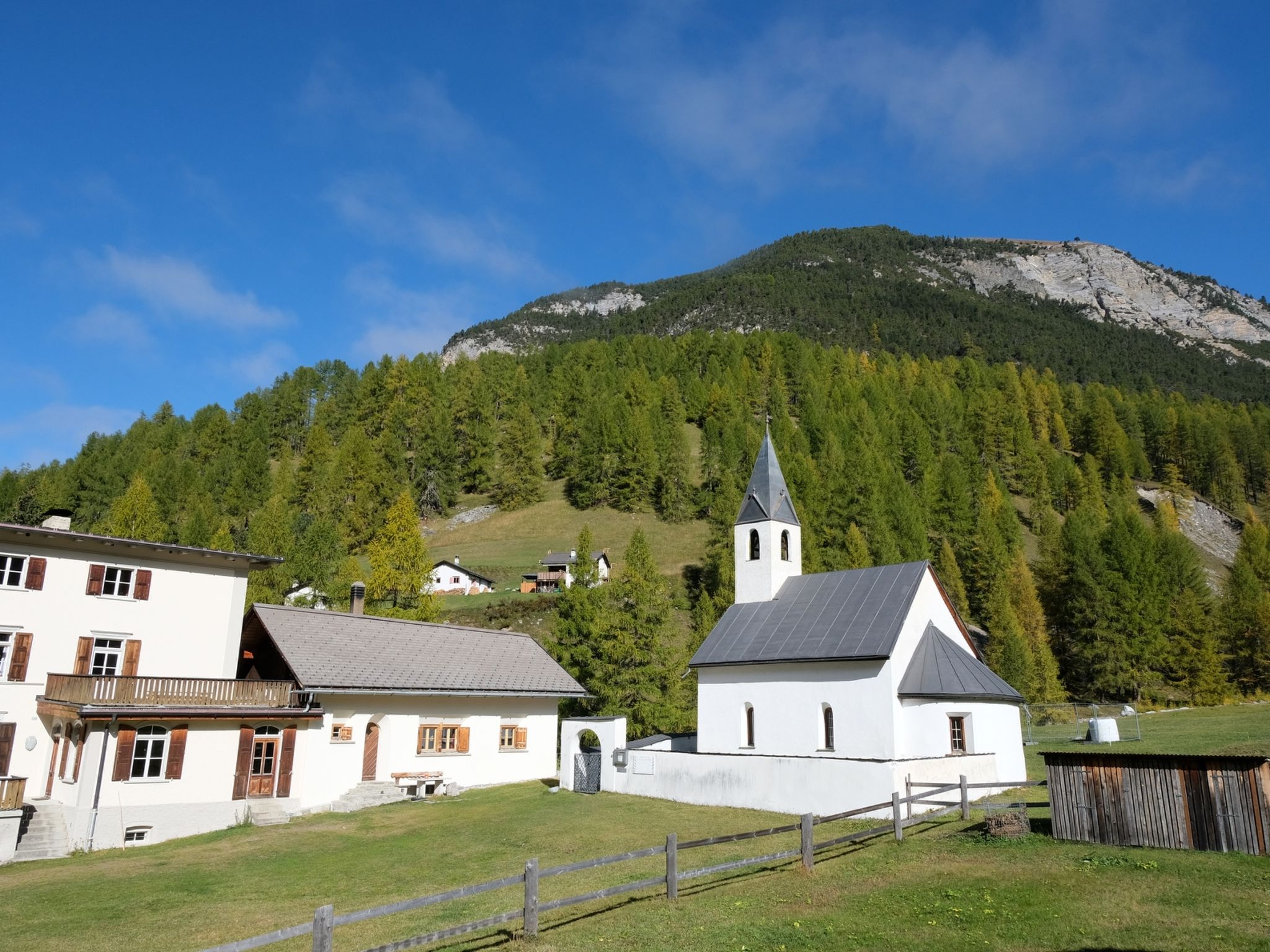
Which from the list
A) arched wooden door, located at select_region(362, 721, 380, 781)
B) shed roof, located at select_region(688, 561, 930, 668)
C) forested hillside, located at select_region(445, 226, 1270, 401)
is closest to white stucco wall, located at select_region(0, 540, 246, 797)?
arched wooden door, located at select_region(362, 721, 380, 781)

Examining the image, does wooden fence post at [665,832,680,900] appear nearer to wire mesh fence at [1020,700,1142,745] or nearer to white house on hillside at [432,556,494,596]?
wire mesh fence at [1020,700,1142,745]

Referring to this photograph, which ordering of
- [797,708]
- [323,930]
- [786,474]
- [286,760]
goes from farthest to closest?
[786,474], [797,708], [286,760], [323,930]

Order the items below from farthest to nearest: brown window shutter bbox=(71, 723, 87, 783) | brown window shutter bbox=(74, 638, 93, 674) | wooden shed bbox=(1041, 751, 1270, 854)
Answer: brown window shutter bbox=(74, 638, 93, 674), brown window shutter bbox=(71, 723, 87, 783), wooden shed bbox=(1041, 751, 1270, 854)

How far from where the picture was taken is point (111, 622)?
26.1m

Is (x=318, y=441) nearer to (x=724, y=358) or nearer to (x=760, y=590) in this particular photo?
(x=724, y=358)

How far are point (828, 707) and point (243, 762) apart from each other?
18.5m

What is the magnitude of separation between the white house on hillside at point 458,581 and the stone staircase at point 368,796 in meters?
44.8

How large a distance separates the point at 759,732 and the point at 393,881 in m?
15.4

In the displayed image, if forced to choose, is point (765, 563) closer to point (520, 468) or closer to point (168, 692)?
point (168, 692)

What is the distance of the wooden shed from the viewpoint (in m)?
12.9

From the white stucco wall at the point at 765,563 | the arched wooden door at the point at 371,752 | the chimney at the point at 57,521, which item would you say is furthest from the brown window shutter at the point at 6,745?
the white stucco wall at the point at 765,563

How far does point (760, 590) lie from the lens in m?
32.0

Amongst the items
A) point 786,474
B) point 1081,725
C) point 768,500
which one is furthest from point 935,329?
point 768,500

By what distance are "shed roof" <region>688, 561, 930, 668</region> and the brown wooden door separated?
14.4 m
